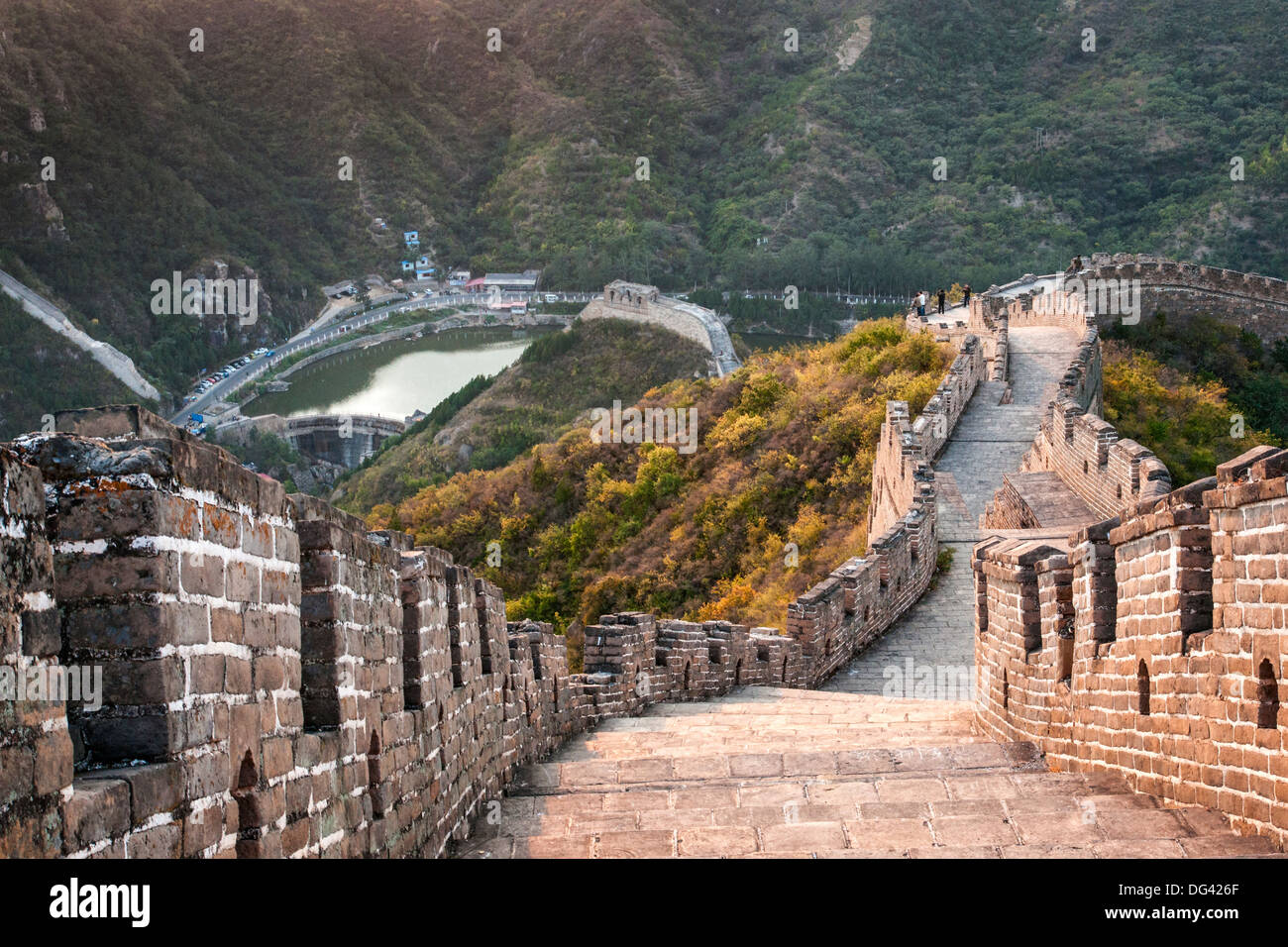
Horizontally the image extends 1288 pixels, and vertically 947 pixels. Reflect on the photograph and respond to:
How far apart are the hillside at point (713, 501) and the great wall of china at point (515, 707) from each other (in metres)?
10.4

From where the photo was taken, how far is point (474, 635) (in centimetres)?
755

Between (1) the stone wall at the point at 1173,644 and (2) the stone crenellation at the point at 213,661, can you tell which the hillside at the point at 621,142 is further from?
(2) the stone crenellation at the point at 213,661

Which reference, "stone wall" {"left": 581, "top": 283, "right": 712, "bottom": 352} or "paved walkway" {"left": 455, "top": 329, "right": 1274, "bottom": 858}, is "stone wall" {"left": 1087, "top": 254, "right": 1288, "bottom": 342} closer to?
"paved walkway" {"left": 455, "top": 329, "right": 1274, "bottom": 858}

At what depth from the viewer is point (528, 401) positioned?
67.2 meters

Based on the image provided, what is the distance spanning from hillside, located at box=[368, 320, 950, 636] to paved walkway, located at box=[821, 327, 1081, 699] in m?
1.58

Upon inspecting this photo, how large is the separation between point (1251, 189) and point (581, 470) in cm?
4458

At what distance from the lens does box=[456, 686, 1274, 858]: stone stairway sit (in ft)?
18.6

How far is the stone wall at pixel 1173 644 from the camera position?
17.2ft

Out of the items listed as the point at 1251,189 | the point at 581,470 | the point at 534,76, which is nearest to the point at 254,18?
the point at 534,76

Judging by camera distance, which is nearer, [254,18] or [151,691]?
[151,691]

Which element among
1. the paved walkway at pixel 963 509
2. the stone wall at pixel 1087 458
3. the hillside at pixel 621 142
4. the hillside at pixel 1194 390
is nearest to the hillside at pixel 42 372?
the hillside at pixel 621 142
